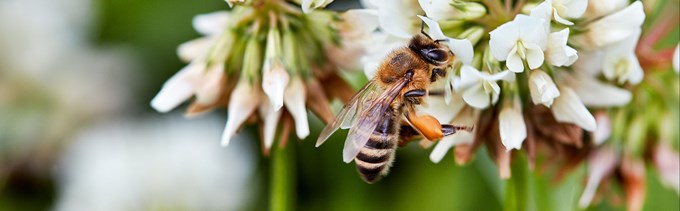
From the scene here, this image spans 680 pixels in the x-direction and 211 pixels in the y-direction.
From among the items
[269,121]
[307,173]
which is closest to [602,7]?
[269,121]

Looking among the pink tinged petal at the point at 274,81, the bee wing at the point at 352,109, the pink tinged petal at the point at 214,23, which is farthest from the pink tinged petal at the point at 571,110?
the pink tinged petal at the point at 214,23

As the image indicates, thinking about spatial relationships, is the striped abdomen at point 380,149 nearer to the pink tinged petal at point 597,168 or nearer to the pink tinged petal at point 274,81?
the pink tinged petal at point 274,81

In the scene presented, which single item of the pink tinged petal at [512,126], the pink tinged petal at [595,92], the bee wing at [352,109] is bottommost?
the pink tinged petal at [595,92]

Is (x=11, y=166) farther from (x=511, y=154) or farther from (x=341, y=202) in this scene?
(x=511, y=154)

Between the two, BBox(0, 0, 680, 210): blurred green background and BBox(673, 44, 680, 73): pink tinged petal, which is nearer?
BBox(673, 44, 680, 73): pink tinged petal

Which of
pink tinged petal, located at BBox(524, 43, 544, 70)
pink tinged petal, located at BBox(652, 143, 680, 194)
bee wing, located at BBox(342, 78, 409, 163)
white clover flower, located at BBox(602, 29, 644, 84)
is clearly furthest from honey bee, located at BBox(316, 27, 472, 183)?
pink tinged petal, located at BBox(652, 143, 680, 194)

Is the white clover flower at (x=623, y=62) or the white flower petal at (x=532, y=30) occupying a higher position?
the white flower petal at (x=532, y=30)

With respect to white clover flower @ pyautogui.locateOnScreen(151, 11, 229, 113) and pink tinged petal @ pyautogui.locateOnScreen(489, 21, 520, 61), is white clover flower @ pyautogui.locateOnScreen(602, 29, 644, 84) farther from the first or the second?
white clover flower @ pyautogui.locateOnScreen(151, 11, 229, 113)
